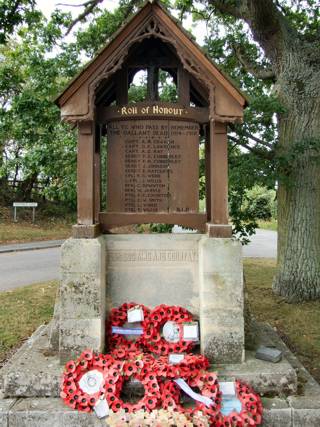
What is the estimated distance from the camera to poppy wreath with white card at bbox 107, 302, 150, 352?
426cm

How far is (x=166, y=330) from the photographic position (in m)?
4.26

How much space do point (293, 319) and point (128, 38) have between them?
207 inches

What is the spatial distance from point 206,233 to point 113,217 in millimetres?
1074

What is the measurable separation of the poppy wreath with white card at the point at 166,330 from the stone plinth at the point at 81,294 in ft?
1.68

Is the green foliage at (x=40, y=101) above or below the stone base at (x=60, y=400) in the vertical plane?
above

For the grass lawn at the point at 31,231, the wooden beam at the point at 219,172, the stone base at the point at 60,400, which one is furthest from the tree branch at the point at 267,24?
the grass lawn at the point at 31,231

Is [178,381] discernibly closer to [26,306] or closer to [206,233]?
[206,233]

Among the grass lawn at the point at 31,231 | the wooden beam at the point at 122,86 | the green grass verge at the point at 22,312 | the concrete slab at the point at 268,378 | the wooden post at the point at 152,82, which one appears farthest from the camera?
the grass lawn at the point at 31,231

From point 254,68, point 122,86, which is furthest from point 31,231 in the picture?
point 122,86

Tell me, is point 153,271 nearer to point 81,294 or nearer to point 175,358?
point 81,294

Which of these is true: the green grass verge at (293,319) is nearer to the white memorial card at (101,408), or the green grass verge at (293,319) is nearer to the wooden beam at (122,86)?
the white memorial card at (101,408)

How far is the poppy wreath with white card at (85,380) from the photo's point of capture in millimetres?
3539

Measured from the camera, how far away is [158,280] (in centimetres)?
451

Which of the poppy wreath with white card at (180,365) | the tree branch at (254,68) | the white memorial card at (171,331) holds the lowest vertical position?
the poppy wreath with white card at (180,365)
